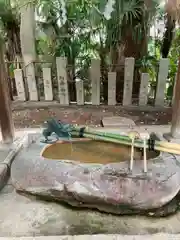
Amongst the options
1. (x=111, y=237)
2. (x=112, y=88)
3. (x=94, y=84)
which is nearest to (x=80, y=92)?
(x=94, y=84)

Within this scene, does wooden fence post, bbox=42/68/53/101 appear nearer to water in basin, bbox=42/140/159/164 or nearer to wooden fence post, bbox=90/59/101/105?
wooden fence post, bbox=90/59/101/105

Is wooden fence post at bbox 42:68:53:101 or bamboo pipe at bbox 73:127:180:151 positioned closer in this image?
bamboo pipe at bbox 73:127:180:151

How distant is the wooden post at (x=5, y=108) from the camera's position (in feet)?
6.61

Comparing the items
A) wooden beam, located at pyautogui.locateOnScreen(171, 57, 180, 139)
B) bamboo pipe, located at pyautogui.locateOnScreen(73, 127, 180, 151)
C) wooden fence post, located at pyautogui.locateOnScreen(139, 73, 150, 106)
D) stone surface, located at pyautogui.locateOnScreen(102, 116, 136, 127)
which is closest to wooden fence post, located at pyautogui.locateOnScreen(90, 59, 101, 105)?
stone surface, located at pyautogui.locateOnScreen(102, 116, 136, 127)

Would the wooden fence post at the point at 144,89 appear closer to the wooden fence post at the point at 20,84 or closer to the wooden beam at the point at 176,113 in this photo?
the wooden beam at the point at 176,113

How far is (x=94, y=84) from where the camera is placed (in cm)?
378

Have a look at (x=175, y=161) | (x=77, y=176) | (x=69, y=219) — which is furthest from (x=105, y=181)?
(x=175, y=161)

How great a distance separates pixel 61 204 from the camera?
1653mm

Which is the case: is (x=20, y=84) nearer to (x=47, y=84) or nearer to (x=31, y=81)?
(x=31, y=81)

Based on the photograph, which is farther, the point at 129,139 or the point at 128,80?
the point at 128,80

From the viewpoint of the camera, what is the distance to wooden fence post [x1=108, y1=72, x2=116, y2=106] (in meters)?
3.68

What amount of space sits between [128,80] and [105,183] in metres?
2.44

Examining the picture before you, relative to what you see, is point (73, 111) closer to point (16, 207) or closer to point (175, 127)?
point (175, 127)

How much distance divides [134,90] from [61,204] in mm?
2893
